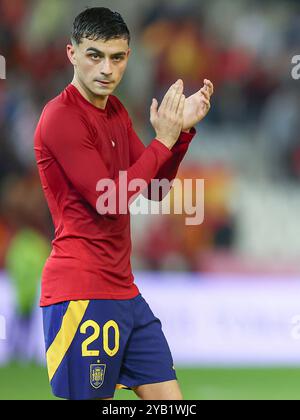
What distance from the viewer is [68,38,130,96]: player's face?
4004 mm

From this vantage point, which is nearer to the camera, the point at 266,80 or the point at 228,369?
the point at 228,369

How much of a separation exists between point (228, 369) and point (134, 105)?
3654mm

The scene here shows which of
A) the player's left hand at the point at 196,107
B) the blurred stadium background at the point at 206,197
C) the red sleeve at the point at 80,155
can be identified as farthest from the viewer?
the blurred stadium background at the point at 206,197

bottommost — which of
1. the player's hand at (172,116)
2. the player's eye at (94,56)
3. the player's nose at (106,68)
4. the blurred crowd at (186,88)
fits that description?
the player's hand at (172,116)

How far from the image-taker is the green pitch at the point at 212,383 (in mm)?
7727

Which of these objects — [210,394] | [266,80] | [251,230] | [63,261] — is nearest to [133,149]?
[63,261]

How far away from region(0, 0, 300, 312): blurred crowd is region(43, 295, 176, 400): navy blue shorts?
572 centimetres

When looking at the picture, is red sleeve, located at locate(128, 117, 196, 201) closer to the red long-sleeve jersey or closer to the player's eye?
the red long-sleeve jersey

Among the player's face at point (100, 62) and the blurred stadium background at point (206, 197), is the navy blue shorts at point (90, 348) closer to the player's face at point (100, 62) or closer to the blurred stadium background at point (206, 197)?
the player's face at point (100, 62)

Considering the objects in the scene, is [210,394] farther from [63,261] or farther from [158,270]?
[63,261]

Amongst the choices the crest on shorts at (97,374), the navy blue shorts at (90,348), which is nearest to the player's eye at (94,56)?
the navy blue shorts at (90,348)

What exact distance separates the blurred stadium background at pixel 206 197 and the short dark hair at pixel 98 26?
4154 mm

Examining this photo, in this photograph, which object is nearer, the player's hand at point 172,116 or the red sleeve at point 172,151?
the player's hand at point 172,116

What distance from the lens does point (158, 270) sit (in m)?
9.96
